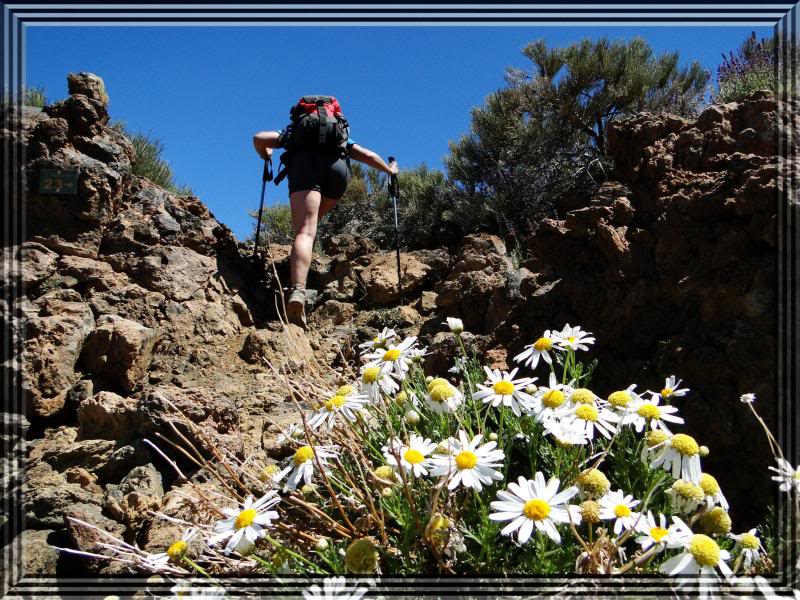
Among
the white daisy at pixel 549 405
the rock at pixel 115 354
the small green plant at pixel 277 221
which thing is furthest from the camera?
the small green plant at pixel 277 221

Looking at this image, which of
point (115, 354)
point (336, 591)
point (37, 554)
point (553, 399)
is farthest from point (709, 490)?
point (115, 354)

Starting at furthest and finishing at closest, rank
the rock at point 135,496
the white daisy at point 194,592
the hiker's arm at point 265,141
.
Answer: the hiker's arm at point 265,141 < the rock at point 135,496 < the white daisy at point 194,592

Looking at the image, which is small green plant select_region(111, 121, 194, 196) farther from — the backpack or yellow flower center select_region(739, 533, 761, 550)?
yellow flower center select_region(739, 533, 761, 550)

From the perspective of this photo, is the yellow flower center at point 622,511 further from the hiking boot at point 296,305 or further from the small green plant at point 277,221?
the small green plant at point 277,221

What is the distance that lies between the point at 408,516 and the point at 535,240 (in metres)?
2.18

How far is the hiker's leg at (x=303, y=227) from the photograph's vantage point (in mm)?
5230

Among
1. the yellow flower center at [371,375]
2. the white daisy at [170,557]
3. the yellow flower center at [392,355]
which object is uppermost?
the yellow flower center at [392,355]

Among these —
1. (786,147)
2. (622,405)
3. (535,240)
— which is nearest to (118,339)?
(535,240)

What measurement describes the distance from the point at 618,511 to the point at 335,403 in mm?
1106

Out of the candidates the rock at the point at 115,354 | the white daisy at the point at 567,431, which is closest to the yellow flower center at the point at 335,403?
the white daisy at the point at 567,431

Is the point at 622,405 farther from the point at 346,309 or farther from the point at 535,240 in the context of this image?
the point at 346,309

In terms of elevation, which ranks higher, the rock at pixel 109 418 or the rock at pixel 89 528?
the rock at pixel 109 418

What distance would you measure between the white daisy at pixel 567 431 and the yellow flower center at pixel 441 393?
1.23 feet

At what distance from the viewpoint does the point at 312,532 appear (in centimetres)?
191
